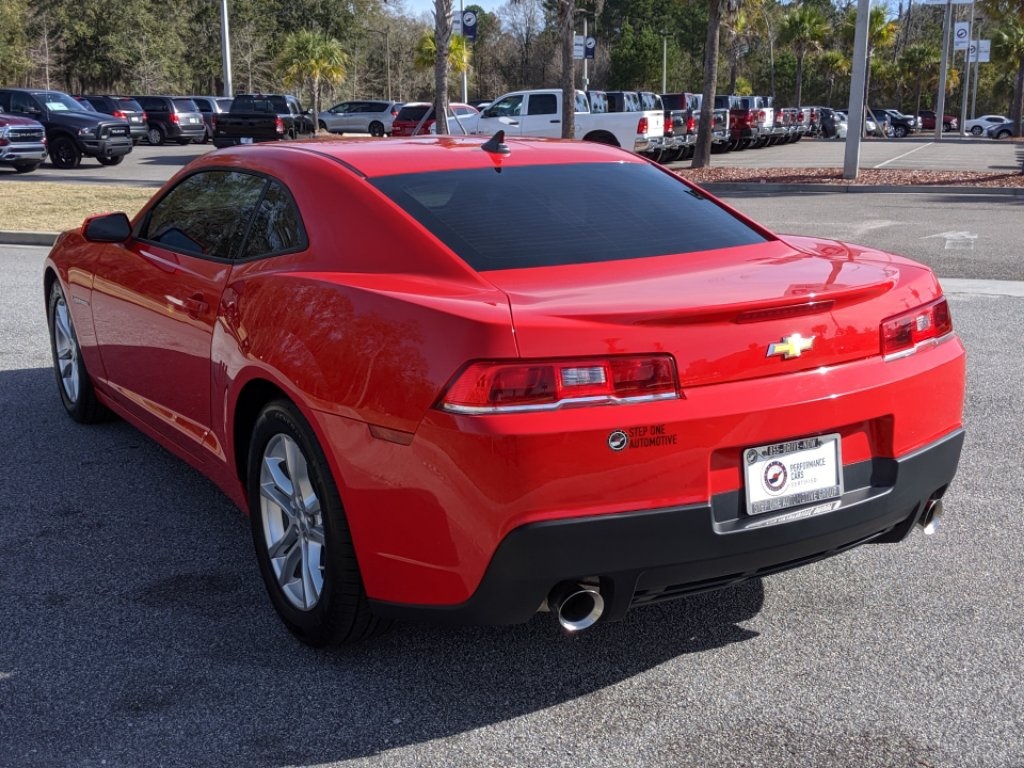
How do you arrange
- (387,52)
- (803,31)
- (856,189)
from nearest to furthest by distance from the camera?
(856,189)
(803,31)
(387,52)

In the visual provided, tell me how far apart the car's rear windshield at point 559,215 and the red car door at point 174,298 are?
0.82 meters

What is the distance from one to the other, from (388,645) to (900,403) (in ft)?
5.70

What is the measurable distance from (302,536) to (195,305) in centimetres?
114

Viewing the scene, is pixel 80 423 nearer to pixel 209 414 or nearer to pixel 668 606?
pixel 209 414

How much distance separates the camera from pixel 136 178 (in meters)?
25.9

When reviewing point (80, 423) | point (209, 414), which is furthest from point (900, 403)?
point (80, 423)

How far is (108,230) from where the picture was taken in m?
5.08

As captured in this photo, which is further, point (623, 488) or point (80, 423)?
point (80, 423)

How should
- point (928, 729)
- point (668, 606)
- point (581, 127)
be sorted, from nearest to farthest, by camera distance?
point (928, 729), point (668, 606), point (581, 127)

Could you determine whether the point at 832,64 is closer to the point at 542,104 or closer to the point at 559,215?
the point at 542,104

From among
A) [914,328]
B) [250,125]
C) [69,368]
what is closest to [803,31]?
[250,125]

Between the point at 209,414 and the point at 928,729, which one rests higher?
the point at 209,414

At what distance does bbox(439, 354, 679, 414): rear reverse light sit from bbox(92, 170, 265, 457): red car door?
1536mm

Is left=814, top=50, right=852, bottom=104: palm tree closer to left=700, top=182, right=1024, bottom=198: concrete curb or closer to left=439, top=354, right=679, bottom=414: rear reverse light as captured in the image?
left=700, top=182, right=1024, bottom=198: concrete curb
